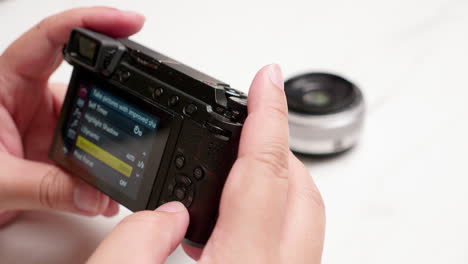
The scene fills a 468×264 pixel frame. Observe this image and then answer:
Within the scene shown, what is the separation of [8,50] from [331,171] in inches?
22.6

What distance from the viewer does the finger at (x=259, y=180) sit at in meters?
0.53

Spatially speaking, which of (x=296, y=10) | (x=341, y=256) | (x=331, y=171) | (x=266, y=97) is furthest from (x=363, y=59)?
(x=266, y=97)

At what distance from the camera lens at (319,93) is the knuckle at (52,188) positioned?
1.36 feet

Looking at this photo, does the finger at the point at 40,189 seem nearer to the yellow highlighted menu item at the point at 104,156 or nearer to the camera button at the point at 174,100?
the yellow highlighted menu item at the point at 104,156

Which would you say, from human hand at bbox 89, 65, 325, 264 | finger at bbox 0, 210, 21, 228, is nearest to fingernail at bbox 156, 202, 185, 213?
human hand at bbox 89, 65, 325, 264

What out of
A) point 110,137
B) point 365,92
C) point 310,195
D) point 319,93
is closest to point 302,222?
point 310,195

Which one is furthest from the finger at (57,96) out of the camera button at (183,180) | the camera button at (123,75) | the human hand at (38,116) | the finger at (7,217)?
the camera button at (183,180)

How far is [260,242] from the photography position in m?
0.53

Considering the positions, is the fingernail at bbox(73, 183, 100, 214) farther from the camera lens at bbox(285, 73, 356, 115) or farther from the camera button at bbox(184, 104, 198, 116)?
the camera lens at bbox(285, 73, 356, 115)

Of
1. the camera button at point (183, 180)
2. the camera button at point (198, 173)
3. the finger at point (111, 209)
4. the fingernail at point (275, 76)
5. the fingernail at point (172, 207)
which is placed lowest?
the finger at point (111, 209)

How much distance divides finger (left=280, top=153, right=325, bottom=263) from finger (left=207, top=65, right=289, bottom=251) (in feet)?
0.23

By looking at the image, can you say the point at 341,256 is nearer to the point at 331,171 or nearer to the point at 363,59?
the point at 331,171

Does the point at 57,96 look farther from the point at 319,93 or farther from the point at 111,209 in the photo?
the point at 319,93

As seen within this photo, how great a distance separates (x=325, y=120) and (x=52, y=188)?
1.51 ft
